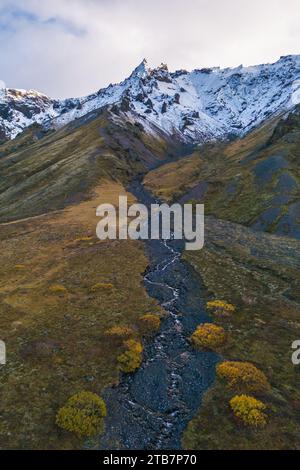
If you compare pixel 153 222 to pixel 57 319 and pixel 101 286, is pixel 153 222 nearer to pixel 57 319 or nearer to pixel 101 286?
pixel 101 286

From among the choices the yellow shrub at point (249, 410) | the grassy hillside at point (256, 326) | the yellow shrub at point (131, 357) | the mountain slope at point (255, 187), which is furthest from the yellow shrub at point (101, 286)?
the mountain slope at point (255, 187)

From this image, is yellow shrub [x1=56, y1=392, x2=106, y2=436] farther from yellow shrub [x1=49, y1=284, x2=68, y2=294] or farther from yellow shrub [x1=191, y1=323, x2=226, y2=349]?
yellow shrub [x1=49, y1=284, x2=68, y2=294]

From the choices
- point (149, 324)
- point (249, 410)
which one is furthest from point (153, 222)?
point (249, 410)

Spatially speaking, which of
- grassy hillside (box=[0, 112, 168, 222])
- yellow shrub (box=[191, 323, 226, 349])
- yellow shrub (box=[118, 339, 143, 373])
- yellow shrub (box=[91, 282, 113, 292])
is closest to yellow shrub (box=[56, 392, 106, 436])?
yellow shrub (box=[118, 339, 143, 373])

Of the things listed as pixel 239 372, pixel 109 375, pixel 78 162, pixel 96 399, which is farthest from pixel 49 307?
pixel 78 162

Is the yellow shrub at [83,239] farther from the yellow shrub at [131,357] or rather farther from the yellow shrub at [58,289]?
the yellow shrub at [131,357]

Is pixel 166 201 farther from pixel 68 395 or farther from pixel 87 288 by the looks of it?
pixel 68 395
